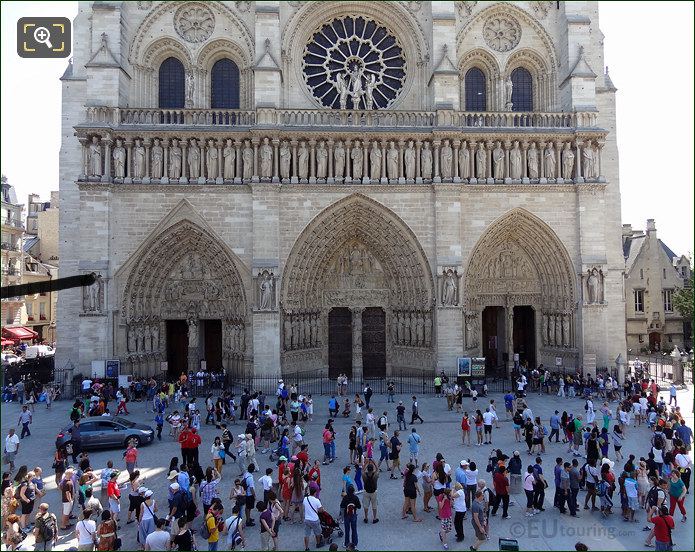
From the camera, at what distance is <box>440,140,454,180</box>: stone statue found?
2188cm

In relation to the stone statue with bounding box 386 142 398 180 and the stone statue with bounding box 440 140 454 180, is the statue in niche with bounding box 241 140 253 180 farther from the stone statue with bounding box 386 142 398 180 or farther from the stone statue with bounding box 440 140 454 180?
the stone statue with bounding box 440 140 454 180

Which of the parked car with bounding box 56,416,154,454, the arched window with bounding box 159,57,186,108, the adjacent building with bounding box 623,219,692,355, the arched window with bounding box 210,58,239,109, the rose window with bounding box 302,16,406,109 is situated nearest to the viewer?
the parked car with bounding box 56,416,154,454

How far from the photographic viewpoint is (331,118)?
73.0 ft

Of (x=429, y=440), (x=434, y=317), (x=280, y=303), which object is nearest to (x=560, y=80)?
(x=434, y=317)

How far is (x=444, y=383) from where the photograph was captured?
68.5ft

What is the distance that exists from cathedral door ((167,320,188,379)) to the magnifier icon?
17816 mm

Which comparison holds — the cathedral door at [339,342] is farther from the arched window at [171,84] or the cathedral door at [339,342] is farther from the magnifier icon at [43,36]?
the magnifier icon at [43,36]

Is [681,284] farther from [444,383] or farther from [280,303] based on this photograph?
[280,303]

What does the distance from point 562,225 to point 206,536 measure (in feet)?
63.4

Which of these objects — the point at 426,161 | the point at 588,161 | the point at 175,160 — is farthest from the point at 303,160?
the point at 588,161

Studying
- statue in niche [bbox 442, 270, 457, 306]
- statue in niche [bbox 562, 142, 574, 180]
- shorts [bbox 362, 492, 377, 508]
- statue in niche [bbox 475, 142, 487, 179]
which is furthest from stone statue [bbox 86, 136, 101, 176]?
statue in niche [bbox 562, 142, 574, 180]

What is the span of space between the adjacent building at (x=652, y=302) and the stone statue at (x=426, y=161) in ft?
58.2

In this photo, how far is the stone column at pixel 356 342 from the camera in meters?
23.2

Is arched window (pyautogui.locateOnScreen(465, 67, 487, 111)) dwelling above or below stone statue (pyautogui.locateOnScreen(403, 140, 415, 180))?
above
